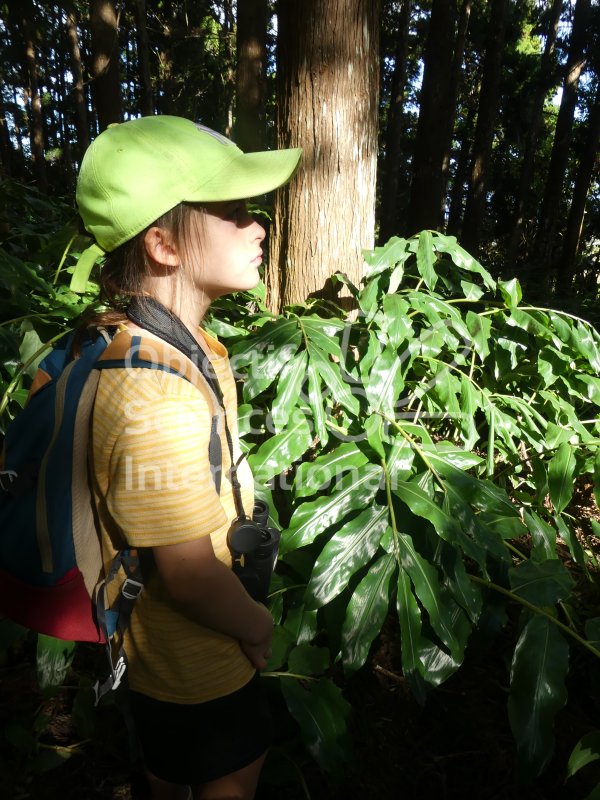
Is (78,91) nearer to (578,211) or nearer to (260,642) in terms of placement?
(578,211)

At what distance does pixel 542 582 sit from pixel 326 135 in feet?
6.18

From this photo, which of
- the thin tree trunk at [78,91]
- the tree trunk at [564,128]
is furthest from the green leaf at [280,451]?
the thin tree trunk at [78,91]

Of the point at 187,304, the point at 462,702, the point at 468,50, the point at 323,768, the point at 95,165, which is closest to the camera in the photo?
the point at 95,165

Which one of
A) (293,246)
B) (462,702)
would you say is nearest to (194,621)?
(462,702)

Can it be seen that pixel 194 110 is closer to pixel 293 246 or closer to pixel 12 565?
pixel 293 246

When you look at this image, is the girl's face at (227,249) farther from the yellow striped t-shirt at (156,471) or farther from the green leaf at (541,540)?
the green leaf at (541,540)

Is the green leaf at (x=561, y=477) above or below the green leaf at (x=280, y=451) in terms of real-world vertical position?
below

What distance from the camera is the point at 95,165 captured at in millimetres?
1123

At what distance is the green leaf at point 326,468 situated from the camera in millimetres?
1781

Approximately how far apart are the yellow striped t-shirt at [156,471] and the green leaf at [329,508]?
1.71ft

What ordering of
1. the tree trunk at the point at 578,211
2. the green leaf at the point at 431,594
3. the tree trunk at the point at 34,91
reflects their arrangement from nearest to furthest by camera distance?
the green leaf at the point at 431,594
the tree trunk at the point at 578,211
the tree trunk at the point at 34,91

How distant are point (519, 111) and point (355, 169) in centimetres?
2014

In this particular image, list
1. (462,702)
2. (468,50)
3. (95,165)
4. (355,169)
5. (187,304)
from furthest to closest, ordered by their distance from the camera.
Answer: (468,50)
(355,169)
(462,702)
(187,304)
(95,165)

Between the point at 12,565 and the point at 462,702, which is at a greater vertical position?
the point at 12,565
